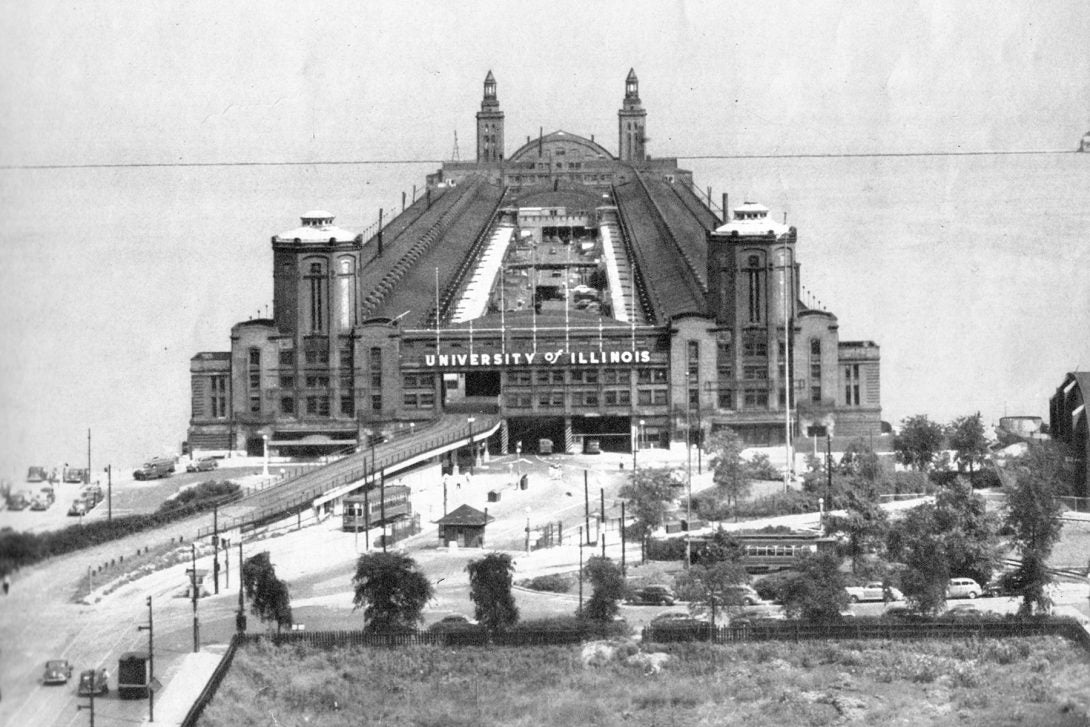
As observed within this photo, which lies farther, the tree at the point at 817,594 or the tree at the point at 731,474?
the tree at the point at 731,474

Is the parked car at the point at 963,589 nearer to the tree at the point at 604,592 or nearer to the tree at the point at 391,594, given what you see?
the tree at the point at 604,592

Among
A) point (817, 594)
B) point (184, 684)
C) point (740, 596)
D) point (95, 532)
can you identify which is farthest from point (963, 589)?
point (95, 532)

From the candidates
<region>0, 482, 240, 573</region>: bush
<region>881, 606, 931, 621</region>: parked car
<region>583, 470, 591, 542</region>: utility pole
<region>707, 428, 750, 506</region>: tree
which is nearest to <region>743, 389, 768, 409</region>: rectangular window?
<region>583, 470, 591, 542</region>: utility pole

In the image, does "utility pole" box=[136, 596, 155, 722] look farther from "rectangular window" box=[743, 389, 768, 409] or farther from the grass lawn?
"rectangular window" box=[743, 389, 768, 409]

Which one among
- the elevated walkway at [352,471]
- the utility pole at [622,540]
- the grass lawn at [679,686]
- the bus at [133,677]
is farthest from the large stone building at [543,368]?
the bus at [133,677]

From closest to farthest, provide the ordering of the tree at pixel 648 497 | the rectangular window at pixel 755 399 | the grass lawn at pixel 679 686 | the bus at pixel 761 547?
the grass lawn at pixel 679 686, the bus at pixel 761 547, the tree at pixel 648 497, the rectangular window at pixel 755 399

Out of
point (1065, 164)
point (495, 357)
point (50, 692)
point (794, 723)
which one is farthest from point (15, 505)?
point (1065, 164)

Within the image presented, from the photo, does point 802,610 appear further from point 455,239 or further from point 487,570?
point 455,239

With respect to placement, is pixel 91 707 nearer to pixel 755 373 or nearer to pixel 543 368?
pixel 543 368
